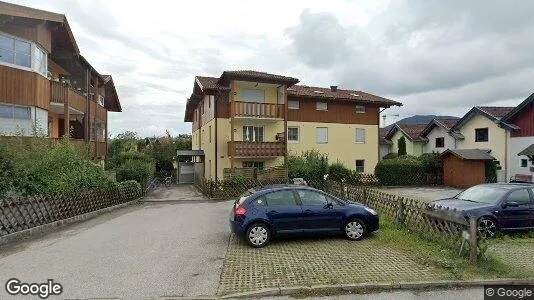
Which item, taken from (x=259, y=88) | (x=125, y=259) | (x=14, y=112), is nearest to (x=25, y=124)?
(x=14, y=112)

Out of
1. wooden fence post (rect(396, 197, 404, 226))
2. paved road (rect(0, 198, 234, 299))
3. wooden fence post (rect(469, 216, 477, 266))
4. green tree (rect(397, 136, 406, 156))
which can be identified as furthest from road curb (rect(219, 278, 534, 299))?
green tree (rect(397, 136, 406, 156))

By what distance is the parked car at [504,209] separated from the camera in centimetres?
924

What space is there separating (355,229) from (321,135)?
67.3 ft

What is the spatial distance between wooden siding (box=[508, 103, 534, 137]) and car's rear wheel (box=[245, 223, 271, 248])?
81.8 feet

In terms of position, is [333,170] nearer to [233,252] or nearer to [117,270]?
[233,252]

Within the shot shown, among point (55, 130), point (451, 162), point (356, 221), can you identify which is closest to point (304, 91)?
point (451, 162)

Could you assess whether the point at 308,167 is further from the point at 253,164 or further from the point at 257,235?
the point at 257,235

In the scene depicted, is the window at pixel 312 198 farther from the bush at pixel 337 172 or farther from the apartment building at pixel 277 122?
the bush at pixel 337 172

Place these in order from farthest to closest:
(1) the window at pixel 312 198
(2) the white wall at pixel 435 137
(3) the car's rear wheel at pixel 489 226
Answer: (2) the white wall at pixel 435 137 < (3) the car's rear wheel at pixel 489 226 < (1) the window at pixel 312 198

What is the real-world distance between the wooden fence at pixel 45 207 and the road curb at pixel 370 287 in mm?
7550

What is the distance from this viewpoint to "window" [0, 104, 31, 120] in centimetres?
1477

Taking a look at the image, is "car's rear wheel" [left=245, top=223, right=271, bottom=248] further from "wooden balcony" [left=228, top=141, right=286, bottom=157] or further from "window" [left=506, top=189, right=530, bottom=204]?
"wooden balcony" [left=228, top=141, right=286, bottom=157]

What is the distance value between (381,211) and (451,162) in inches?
776

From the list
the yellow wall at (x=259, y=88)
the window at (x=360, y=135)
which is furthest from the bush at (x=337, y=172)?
the yellow wall at (x=259, y=88)
